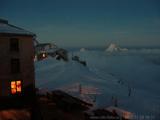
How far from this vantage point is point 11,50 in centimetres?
2197

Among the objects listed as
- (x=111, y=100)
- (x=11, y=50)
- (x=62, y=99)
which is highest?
(x=11, y=50)

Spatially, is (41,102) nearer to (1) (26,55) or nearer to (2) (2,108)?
(2) (2,108)

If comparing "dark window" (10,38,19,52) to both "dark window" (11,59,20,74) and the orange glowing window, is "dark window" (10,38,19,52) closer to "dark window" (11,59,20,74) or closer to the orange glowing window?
"dark window" (11,59,20,74)

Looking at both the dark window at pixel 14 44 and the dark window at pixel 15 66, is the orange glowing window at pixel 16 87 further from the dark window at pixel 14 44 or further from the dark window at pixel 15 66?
the dark window at pixel 14 44

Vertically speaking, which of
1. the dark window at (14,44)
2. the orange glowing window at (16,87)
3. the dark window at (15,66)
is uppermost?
the dark window at (14,44)

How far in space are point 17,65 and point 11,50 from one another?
178 centimetres

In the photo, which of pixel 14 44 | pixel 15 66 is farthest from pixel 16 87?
pixel 14 44

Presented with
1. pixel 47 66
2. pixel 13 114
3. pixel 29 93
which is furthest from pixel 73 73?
pixel 13 114

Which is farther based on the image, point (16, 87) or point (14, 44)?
point (16, 87)

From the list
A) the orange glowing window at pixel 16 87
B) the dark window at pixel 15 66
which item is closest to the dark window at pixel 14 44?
the dark window at pixel 15 66

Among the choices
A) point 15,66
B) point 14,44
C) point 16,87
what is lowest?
point 16,87

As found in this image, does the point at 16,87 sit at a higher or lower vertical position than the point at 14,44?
lower

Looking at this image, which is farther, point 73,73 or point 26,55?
point 73,73

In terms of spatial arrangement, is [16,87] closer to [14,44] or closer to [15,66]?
[15,66]
